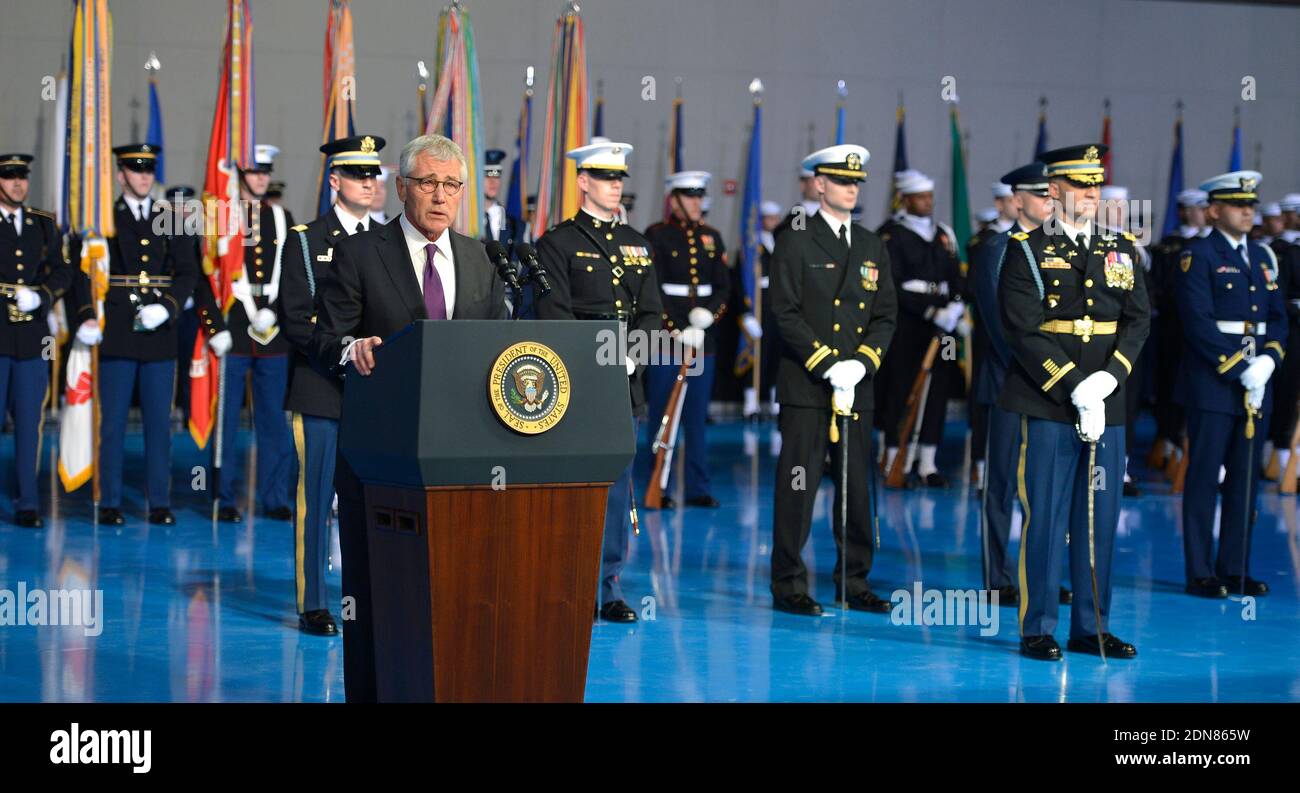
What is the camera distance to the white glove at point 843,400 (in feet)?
17.7

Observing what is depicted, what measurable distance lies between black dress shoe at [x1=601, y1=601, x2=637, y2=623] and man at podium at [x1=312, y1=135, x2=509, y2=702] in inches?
78.5

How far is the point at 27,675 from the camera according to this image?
14.1 ft

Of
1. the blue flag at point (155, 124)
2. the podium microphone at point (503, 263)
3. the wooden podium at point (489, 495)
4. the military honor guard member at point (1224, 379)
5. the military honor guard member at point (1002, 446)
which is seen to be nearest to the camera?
the wooden podium at point (489, 495)

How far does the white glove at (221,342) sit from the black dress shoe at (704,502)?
2367 millimetres

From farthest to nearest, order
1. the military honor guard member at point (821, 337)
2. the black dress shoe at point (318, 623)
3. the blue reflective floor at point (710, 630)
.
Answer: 1. the military honor guard member at point (821, 337)
2. the black dress shoe at point (318, 623)
3. the blue reflective floor at point (710, 630)

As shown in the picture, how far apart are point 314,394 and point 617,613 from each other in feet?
3.98

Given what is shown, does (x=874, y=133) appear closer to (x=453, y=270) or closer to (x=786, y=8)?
(x=786, y=8)

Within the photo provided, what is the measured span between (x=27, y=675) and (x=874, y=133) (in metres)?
9.16

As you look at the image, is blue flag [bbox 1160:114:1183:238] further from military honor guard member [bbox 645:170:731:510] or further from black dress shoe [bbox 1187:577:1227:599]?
black dress shoe [bbox 1187:577:1227:599]

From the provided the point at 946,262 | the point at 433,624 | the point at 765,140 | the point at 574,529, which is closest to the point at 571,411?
the point at 574,529

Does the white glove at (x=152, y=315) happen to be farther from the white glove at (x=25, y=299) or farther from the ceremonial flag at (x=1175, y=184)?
the ceremonial flag at (x=1175, y=184)

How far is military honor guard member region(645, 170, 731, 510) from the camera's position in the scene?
7914 mm

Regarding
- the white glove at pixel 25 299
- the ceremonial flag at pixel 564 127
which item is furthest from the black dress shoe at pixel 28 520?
the ceremonial flag at pixel 564 127

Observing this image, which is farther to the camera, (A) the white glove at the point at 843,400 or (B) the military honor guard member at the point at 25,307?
(B) the military honor guard member at the point at 25,307
